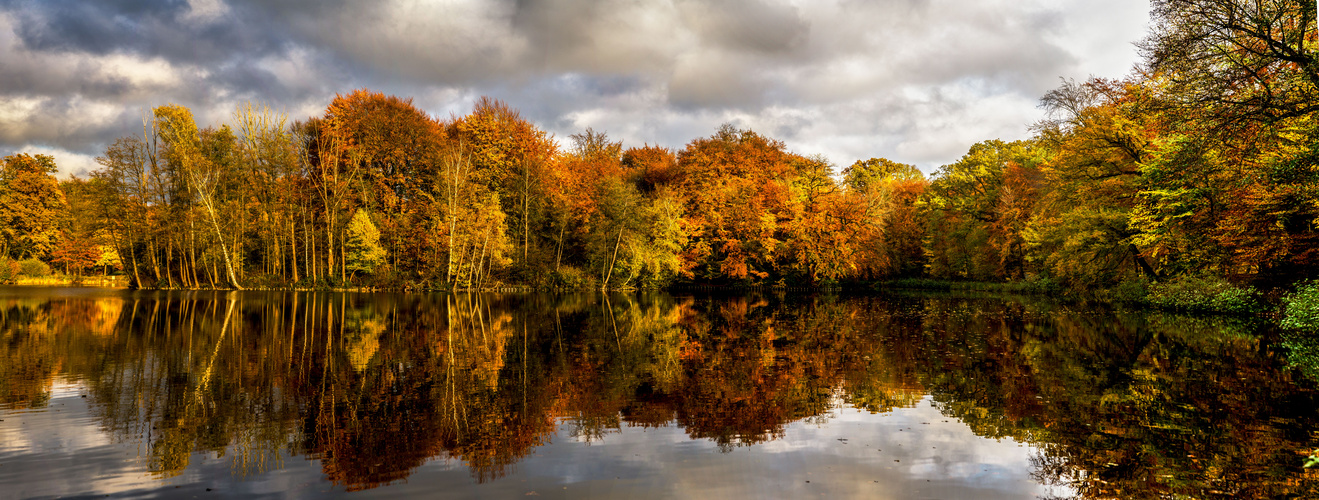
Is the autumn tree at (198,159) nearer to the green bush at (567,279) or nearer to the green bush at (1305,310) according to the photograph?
the green bush at (567,279)

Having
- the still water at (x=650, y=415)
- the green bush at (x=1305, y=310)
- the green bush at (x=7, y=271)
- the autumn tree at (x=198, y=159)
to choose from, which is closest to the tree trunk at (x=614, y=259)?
the autumn tree at (x=198, y=159)

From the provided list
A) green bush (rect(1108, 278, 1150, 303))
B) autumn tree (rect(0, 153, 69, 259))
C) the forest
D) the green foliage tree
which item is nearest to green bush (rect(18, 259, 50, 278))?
the forest

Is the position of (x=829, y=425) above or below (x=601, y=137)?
below

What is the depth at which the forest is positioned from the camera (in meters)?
31.6

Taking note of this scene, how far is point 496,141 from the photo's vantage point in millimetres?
49719

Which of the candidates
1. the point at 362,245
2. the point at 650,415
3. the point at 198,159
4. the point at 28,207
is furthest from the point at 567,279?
the point at 28,207

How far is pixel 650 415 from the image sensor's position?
9.91 m

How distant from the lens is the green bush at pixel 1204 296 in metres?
25.5

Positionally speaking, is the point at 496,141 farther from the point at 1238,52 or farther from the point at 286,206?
the point at 1238,52

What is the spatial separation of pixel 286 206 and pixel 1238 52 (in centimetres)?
4959

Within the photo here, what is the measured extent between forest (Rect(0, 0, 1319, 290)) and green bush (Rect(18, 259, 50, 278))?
0.25 metres

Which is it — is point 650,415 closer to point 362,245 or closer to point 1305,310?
point 1305,310

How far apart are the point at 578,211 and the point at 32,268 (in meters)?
45.6

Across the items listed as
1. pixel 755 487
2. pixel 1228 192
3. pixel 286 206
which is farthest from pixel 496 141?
pixel 755 487
